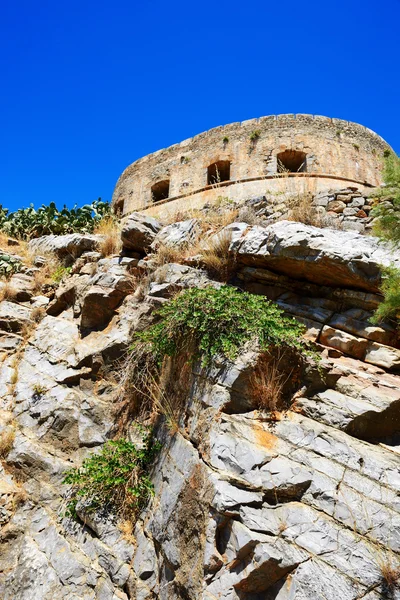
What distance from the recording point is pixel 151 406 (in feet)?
18.6

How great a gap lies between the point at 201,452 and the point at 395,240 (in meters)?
3.26

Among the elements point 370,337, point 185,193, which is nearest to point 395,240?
point 370,337

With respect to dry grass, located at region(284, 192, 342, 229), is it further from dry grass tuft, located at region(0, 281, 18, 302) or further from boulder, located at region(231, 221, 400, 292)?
dry grass tuft, located at region(0, 281, 18, 302)

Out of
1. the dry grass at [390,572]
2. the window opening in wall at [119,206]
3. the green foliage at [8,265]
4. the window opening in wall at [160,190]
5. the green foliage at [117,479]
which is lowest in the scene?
the green foliage at [117,479]

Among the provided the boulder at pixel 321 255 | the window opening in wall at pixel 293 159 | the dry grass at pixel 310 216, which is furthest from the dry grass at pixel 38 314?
the window opening in wall at pixel 293 159

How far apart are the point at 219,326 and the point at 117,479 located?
2149mm

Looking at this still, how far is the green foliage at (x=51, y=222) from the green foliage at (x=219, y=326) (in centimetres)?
659

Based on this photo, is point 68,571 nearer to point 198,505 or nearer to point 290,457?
point 198,505

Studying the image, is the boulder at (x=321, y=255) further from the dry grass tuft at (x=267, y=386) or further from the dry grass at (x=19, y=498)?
the dry grass at (x=19, y=498)

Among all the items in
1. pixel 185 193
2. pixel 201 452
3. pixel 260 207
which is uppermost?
pixel 185 193

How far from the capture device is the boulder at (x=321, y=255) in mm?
5398

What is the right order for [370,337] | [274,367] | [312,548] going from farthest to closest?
[370,337], [274,367], [312,548]

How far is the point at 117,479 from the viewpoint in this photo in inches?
191

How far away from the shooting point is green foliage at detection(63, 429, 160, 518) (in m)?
4.75
